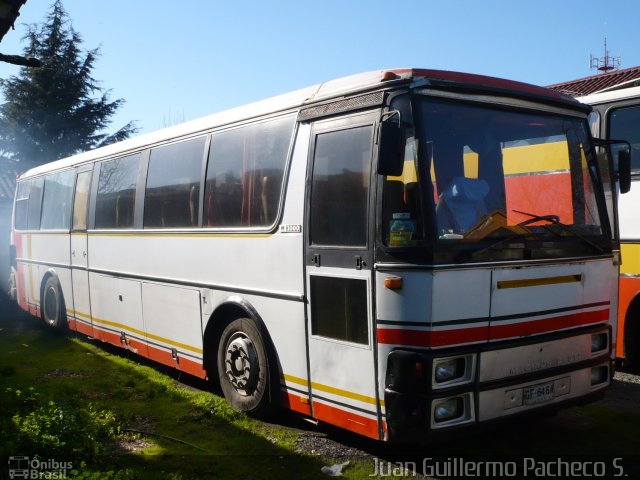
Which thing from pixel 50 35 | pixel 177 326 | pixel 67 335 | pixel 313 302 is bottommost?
pixel 67 335

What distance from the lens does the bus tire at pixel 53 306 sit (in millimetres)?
11539

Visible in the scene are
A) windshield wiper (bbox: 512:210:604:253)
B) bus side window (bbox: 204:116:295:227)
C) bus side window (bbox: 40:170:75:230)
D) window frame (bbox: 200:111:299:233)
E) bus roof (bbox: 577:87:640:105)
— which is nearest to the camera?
windshield wiper (bbox: 512:210:604:253)

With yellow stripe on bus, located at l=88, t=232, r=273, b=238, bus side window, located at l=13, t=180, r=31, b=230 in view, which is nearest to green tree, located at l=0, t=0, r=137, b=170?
bus side window, located at l=13, t=180, r=31, b=230

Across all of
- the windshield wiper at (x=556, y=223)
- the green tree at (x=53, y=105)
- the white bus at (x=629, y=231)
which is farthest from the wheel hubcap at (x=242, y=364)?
the green tree at (x=53, y=105)

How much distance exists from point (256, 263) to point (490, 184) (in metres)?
2.33

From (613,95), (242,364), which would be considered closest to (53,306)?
(242,364)

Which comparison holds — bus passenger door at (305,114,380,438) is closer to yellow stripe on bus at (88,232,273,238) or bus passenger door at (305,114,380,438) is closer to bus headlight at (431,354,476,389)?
bus headlight at (431,354,476,389)

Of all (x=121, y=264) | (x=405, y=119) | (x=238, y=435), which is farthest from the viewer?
(x=121, y=264)

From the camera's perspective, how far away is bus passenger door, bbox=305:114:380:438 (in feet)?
16.0

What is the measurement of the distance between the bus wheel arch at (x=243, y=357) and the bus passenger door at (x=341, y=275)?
70 cm

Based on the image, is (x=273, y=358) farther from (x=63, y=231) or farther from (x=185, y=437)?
(x=63, y=231)

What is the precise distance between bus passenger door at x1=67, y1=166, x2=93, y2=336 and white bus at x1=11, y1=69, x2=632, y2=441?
378cm


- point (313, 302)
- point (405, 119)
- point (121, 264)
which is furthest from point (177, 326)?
point (405, 119)

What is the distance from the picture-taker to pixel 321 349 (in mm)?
5344
